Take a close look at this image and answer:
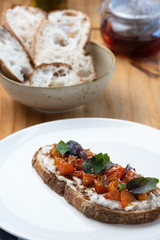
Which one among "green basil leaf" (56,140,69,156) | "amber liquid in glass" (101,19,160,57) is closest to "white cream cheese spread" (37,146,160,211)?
"green basil leaf" (56,140,69,156)

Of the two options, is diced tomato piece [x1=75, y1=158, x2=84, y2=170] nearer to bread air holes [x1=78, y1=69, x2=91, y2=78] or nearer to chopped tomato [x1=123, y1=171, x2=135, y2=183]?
chopped tomato [x1=123, y1=171, x2=135, y2=183]

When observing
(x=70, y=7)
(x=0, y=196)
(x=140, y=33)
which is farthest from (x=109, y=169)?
(x=70, y=7)

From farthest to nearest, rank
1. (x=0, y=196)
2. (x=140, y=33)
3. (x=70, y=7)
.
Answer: (x=70, y=7), (x=140, y=33), (x=0, y=196)

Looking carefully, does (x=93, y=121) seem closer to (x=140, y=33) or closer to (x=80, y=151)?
(x=80, y=151)

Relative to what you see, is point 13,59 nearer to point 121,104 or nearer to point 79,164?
point 121,104

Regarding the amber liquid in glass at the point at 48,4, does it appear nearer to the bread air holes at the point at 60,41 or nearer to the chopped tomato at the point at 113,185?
the bread air holes at the point at 60,41

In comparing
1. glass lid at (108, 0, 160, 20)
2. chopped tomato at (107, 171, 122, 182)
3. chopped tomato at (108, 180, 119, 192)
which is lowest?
chopped tomato at (107, 171, 122, 182)
